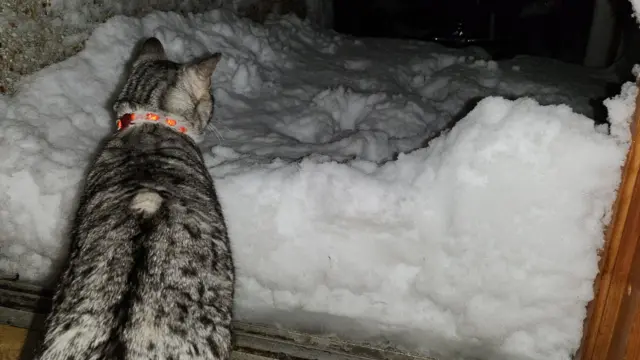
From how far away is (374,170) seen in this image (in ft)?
10.3

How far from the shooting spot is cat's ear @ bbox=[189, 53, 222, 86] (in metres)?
3.02

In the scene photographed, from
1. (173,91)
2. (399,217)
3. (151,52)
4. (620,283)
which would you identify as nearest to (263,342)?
(399,217)

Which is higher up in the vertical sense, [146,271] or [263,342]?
[146,271]

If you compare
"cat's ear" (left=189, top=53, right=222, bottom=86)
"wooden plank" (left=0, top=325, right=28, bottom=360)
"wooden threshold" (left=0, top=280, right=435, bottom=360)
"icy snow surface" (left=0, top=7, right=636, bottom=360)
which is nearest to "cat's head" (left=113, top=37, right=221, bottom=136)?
"cat's ear" (left=189, top=53, right=222, bottom=86)

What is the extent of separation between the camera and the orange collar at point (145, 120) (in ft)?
9.56

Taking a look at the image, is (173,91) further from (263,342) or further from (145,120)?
(263,342)

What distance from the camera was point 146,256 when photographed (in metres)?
2.00

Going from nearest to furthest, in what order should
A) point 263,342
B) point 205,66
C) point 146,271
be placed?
point 146,271, point 263,342, point 205,66

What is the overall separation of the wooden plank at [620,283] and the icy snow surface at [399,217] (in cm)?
13

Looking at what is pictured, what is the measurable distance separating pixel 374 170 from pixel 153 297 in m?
1.60

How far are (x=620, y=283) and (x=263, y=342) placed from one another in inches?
65.5

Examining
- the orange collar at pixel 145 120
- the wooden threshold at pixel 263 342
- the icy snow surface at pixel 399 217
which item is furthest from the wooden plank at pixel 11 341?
the orange collar at pixel 145 120

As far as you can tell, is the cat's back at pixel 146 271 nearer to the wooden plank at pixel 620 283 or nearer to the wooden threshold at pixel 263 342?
the wooden threshold at pixel 263 342

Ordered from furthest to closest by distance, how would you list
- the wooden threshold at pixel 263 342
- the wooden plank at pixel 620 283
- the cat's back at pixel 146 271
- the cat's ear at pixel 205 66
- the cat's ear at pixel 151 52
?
the cat's ear at pixel 151 52, the cat's ear at pixel 205 66, the wooden threshold at pixel 263 342, the wooden plank at pixel 620 283, the cat's back at pixel 146 271
